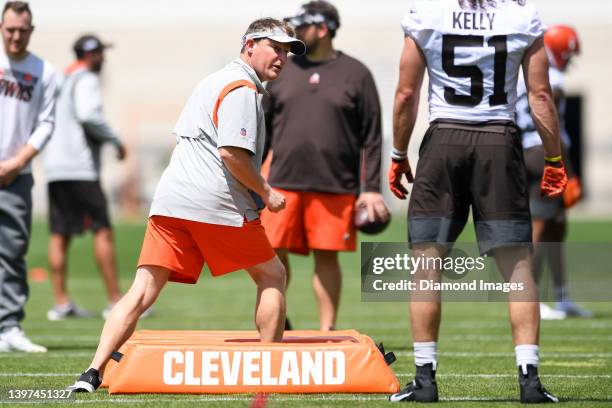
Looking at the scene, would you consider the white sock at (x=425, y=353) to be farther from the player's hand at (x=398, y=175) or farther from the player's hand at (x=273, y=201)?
the player's hand at (x=273, y=201)

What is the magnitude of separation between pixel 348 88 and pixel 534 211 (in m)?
2.91

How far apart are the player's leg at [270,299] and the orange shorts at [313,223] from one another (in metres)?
2.10

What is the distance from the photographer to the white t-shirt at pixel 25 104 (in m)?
8.04

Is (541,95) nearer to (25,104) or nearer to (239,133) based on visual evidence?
(239,133)

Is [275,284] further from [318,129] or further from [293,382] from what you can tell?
[318,129]

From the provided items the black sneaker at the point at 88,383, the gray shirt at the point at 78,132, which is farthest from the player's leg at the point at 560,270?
the black sneaker at the point at 88,383

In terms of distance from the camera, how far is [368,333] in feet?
31.1

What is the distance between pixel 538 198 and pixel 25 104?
4.51 meters

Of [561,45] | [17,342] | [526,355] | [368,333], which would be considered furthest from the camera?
[561,45]

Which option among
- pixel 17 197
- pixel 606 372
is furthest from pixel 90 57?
pixel 606 372

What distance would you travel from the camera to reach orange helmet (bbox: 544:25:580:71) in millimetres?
10539

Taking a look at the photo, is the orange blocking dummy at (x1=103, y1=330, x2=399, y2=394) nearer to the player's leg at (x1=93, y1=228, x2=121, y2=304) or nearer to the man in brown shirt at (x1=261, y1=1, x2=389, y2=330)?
the man in brown shirt at (x1=261, y1=1, x2=389, y2=330)

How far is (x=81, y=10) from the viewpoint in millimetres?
33438

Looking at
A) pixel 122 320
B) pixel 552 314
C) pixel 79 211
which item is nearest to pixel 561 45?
pixel 552 314
